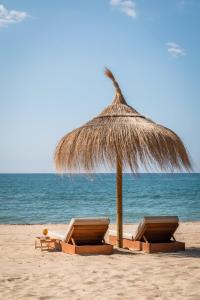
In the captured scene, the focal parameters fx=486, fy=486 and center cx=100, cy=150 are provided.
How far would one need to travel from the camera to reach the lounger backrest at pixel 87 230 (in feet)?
22.6

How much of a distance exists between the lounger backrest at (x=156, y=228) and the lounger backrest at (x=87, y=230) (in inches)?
24.6

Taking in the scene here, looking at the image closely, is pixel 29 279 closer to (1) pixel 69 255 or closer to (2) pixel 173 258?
(1) pixel 69 255

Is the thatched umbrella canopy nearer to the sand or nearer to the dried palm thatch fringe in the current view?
the dried palm thatch fringe

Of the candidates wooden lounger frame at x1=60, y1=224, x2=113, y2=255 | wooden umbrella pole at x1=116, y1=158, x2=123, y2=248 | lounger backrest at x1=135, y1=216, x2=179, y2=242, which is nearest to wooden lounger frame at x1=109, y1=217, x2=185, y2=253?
lounger backrest at x1=135, y1=216, x2=179, y2=242

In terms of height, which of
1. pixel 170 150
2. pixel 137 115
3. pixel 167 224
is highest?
pixel 137 115

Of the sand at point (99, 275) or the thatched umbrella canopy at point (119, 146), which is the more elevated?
the thatched umbrella canopy at point (119, 146)

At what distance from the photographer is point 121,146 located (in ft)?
23.0

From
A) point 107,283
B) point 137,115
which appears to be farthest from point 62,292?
point 137,115

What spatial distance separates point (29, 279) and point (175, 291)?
160 cm

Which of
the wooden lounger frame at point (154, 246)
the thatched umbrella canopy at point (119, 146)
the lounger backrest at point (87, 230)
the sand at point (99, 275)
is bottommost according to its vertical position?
the sand at point (99, 275)

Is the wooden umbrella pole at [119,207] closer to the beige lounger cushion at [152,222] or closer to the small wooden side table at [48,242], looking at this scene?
the beige lounger cushion at [152,222]

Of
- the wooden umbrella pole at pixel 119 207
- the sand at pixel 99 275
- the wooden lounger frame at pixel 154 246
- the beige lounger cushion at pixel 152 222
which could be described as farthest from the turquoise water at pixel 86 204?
the sand at pixel 99 275

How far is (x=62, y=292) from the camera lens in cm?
470

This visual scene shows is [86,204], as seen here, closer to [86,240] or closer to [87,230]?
[86,240]
